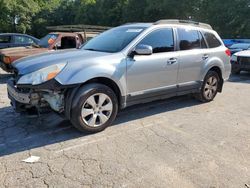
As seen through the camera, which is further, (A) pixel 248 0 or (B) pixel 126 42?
(A) pixel 248 0

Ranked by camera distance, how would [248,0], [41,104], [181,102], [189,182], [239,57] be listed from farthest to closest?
[248,0], [239,57], [181,102], [41,104], [189,182]

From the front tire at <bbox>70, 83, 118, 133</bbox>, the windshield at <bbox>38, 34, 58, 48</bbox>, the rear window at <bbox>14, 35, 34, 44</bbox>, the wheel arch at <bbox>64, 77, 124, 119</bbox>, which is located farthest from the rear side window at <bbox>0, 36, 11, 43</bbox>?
the front tire at <bbox>70, 83, 118, 133</bbox>

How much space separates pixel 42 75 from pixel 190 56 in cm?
302

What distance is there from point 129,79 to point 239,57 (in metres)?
7.45

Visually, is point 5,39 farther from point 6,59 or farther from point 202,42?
point 202,42

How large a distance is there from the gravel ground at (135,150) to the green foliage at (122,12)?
76.9ft

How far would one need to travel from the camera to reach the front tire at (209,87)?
6375mm

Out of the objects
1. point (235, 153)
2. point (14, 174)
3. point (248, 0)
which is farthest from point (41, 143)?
point (248, 0)

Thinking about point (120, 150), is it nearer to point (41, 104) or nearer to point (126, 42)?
point (41, 104)

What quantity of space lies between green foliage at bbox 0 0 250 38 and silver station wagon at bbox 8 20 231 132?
22.8 m

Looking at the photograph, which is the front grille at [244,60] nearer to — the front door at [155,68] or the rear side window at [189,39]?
the rear side window at [189,39]

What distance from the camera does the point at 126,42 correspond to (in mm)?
5016

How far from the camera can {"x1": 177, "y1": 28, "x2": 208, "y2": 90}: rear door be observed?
18.8ft

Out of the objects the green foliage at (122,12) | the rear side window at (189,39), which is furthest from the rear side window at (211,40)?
the green foliage at (122,12)
